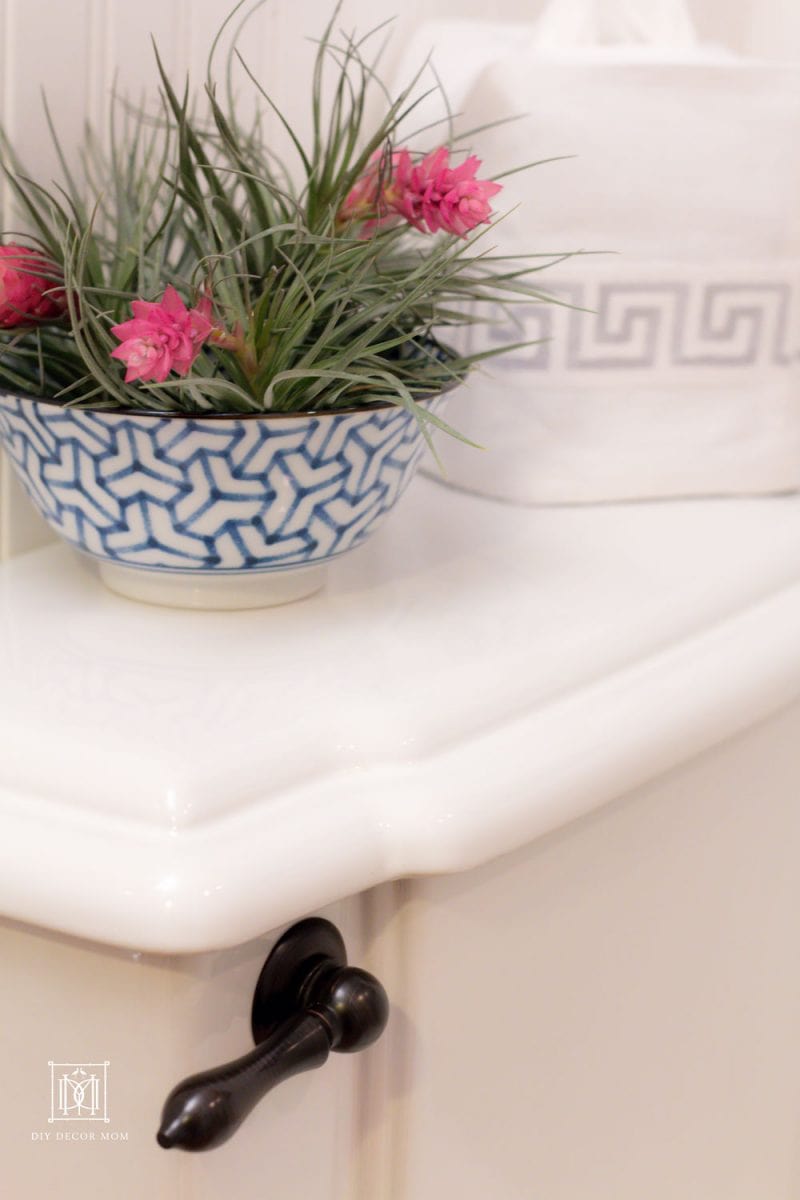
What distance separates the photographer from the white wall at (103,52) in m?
0.54

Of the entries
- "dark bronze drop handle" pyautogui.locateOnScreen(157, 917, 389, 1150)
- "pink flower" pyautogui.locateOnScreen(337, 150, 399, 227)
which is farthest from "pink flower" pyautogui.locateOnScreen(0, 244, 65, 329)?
"dark bronze drop handle" pyautogui.locateOnScreen(157, 917, 389, 1150)

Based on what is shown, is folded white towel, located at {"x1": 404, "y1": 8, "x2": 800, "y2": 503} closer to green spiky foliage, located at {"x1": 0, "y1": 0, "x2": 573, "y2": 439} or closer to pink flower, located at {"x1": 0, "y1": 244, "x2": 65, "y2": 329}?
green spiky foliage, located at {"x1": 0, "y1": 0, "x2": 573, "y2": 439}

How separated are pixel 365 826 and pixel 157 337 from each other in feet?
0.55

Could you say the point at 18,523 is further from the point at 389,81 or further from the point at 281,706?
the point at 389,81

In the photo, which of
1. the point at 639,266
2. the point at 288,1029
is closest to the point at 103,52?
the point at 639,266

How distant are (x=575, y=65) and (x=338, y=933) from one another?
16.5 inches

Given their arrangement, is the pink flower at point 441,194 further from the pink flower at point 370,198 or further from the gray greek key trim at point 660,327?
the gray greek key trim at point 660,327

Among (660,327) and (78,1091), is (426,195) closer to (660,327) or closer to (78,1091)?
(660,327)

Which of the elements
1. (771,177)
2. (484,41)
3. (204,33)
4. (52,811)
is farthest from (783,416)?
(52,811)

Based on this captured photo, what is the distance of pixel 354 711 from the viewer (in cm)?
45

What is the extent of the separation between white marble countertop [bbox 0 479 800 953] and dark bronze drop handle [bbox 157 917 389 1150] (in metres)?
0.03

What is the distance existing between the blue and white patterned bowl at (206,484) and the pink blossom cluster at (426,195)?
0.24ft

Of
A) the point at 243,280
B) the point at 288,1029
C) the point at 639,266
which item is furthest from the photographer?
the point at 639,266

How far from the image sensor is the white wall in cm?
54
